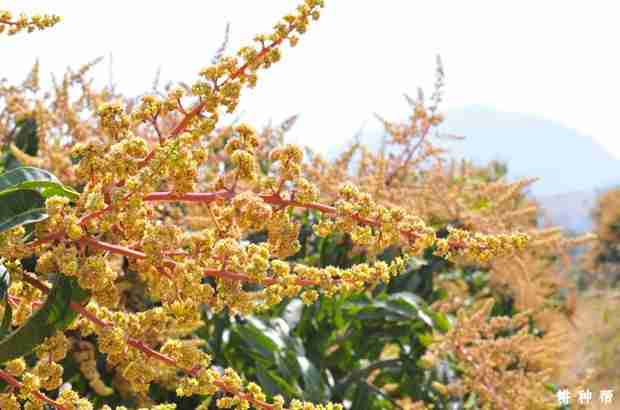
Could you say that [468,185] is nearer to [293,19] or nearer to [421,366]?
[421,366]

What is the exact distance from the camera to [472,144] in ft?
630

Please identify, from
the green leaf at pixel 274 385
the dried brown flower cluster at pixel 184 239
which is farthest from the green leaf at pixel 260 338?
the dried brown flower cluster at pixel 184 239

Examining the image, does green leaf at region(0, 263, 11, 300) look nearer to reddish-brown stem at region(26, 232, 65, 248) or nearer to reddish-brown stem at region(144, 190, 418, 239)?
reddish-brown stem at region(26, 232, 65, 248)

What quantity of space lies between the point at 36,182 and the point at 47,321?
22 centimetres

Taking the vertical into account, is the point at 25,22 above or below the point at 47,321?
above

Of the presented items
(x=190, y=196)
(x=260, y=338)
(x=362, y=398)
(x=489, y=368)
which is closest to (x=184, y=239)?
(x=190, y=196)

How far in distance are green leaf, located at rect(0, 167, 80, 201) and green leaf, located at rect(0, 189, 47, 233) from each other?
1cm

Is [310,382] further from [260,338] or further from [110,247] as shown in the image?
[110,247]

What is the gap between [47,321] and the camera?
109cm

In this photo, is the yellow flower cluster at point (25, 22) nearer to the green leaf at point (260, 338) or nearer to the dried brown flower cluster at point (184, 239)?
the dried brown flower cluster at point (184, 239)

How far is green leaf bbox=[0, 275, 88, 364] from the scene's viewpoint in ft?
3.53

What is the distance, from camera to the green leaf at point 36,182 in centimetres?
114

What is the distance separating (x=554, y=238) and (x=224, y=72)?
2619 mm

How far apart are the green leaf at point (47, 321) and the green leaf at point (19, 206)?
0.40ft
